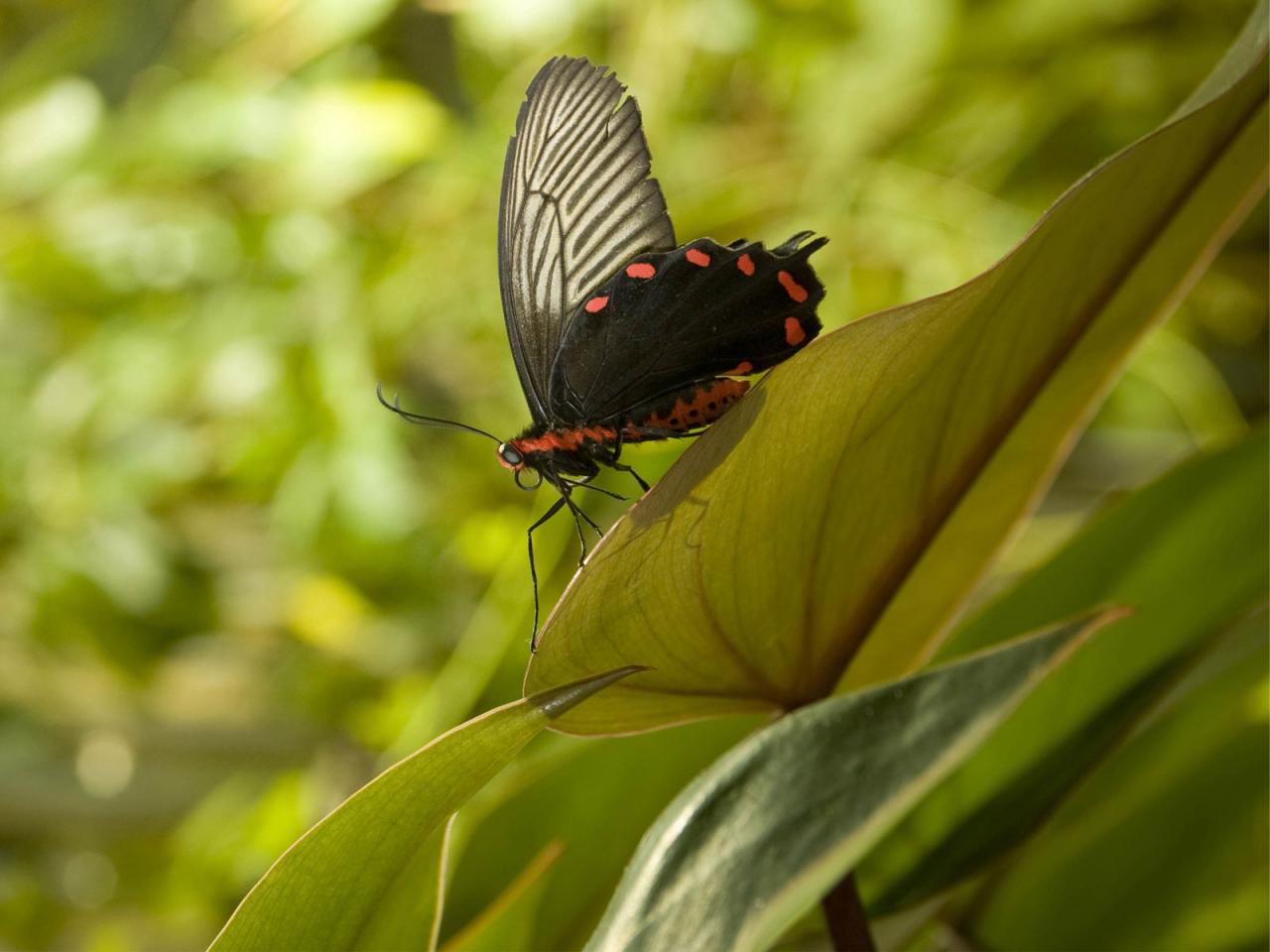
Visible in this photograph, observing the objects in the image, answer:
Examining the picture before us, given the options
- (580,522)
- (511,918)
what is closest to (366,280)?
(580,522)

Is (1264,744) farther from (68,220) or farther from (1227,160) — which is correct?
(68,220)

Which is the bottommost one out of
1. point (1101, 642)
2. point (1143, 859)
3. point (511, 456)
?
point (1143, 859)

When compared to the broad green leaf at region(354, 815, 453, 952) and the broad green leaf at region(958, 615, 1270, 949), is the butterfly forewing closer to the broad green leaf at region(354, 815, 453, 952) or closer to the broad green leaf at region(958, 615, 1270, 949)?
the broad green leaf at region(354, 815, 453, 952)

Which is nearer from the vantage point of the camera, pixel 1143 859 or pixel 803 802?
pixel 803 802

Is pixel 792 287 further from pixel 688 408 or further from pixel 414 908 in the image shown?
pixel 414 908

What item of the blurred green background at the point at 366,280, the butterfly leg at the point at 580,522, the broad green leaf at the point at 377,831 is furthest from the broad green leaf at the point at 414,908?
the blurred green background at the point at 366,280

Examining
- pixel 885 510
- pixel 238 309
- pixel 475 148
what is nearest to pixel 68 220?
pixel 238 309

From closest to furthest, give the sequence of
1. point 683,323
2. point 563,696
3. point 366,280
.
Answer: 1. point 563,696
2. point 683,323
3. point 366,280
